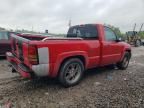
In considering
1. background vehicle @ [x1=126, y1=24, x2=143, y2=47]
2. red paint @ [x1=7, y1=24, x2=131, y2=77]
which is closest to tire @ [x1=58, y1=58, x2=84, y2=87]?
red paint @ [x1=7, y1=24, x2=131, y2=77]

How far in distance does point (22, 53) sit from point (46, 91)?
1210 millimetres

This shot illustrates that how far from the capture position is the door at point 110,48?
624 cm

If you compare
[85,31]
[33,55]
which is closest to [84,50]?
[85,31]

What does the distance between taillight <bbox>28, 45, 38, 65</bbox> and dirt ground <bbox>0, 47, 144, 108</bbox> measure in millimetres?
914

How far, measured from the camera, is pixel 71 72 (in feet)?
17.5

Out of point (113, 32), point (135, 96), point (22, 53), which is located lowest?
point (135, 96)

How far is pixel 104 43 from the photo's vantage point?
20.1ft

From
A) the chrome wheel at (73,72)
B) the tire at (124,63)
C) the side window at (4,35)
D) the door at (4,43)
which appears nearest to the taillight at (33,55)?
the chrome wheel at (73,72)

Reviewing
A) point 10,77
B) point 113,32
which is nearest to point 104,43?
point 113,32

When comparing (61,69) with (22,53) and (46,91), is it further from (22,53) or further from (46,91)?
(22,53)

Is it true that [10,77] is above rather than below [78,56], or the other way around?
below

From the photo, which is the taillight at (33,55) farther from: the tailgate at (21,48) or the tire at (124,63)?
the tire at (124,63)

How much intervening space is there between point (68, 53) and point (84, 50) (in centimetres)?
67

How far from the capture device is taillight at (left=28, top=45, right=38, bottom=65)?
420 cm
